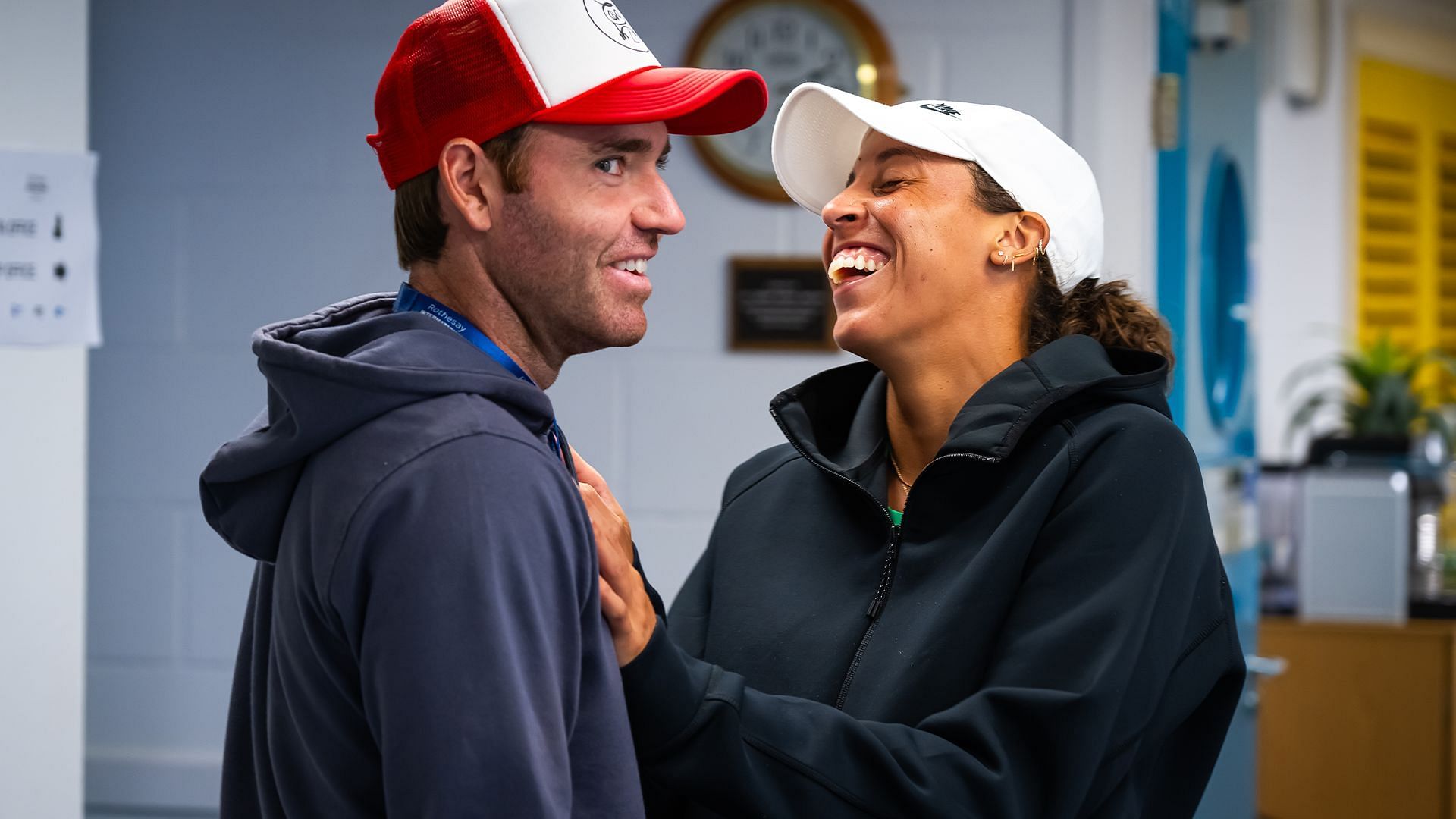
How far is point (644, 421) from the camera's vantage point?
2576 millimetres

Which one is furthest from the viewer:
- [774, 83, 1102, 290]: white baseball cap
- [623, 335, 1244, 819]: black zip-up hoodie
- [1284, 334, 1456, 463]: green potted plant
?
[1284, 334, 1456, 463]: green potted plant

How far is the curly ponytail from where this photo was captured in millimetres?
1480

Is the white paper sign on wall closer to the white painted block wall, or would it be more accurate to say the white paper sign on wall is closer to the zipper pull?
the white painted block wall

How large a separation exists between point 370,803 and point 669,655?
312mm

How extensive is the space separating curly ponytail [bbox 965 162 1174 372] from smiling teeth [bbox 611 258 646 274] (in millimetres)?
514

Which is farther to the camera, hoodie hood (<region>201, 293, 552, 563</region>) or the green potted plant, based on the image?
the green potted plant

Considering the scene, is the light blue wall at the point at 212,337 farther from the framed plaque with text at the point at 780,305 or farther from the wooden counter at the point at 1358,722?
the wooden counter at the point at 1358,722

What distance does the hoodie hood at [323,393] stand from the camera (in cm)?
92

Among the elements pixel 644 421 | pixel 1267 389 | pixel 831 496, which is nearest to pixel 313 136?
pixel 644 421

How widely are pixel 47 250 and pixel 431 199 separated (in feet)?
4.48

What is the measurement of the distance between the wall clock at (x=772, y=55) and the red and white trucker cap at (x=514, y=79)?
144 centimetres

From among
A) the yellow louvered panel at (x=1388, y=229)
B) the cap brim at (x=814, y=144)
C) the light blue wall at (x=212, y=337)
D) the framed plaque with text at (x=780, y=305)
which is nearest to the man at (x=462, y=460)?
the cap brim at (x=814, y=144)

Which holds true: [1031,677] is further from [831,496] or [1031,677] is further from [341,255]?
[341,255]

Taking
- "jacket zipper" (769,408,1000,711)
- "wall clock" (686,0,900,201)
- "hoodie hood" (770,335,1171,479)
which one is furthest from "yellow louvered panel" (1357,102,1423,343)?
"jacket zipper" (769,408,1000,711)
